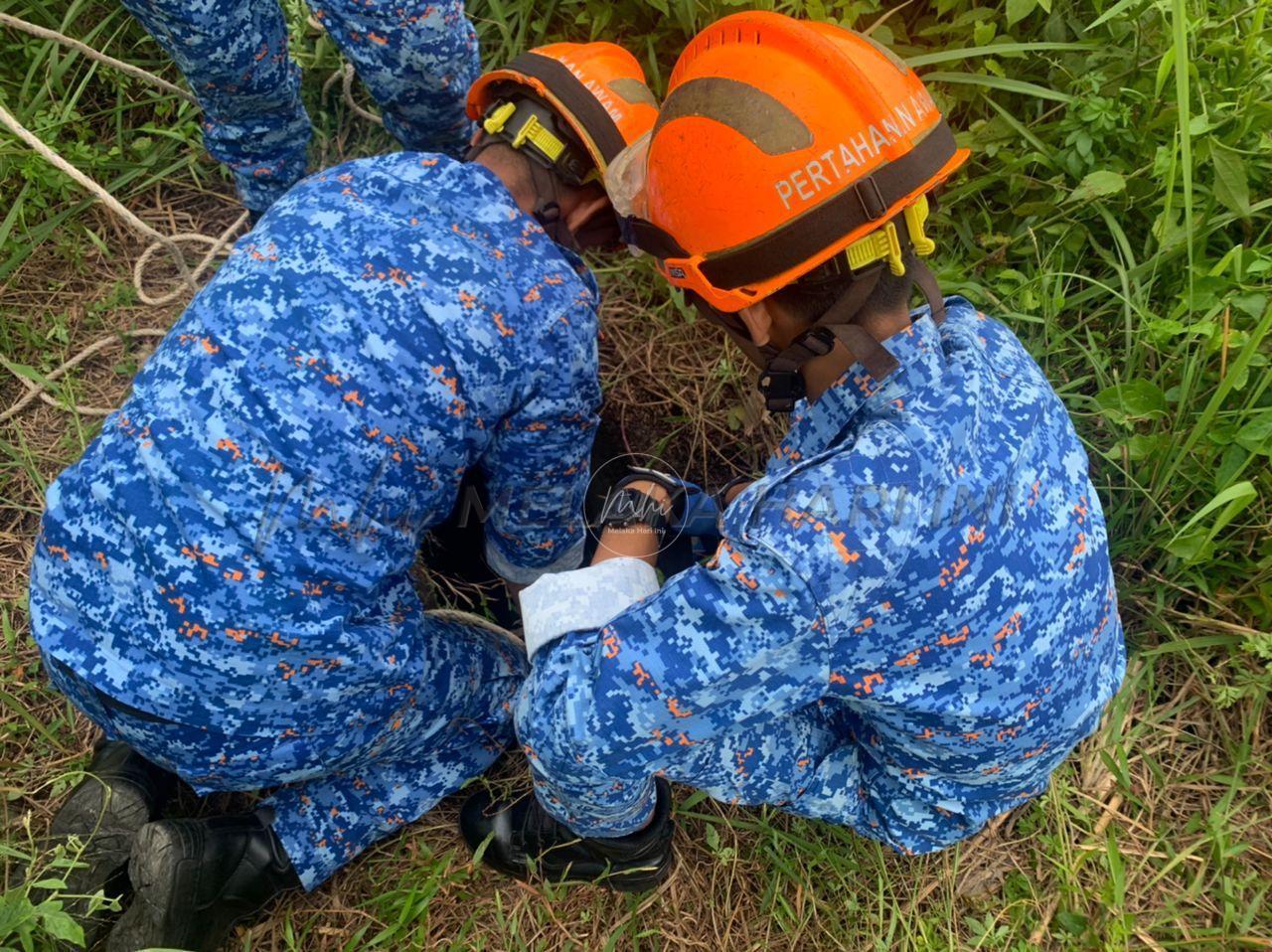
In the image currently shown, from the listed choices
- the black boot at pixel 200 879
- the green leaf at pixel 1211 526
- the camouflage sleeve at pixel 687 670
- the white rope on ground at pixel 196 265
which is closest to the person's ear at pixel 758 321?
the camouflage sleeve at pixel 687 670

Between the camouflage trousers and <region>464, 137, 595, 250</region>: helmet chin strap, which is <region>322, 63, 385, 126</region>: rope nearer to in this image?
<region>464, 137, 595, 250</region>: helmet chin strap

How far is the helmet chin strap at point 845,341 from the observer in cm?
151

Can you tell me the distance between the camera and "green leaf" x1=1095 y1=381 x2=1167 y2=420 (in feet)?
7.76

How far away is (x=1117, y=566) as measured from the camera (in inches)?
99.2

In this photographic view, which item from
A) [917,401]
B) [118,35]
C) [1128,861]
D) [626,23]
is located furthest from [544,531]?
[118,35]

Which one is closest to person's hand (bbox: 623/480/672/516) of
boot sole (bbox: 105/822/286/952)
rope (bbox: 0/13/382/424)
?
boot sole (bbox: 105/822/286/952)

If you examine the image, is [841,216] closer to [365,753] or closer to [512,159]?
[512,159]

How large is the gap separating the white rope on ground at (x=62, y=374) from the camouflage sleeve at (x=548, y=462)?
1.50 metres

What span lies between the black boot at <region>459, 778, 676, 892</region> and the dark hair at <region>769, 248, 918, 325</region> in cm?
142

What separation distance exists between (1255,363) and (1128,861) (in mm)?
1393

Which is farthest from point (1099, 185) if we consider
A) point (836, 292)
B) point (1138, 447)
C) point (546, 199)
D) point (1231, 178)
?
point (546, 199)

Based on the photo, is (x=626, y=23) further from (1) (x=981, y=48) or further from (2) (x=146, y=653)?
(2) (x=146, y=653)

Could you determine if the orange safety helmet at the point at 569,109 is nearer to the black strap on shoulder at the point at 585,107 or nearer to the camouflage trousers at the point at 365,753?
the black strap on shoulder at the point at 585,107

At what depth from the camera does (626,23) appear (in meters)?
2.77
